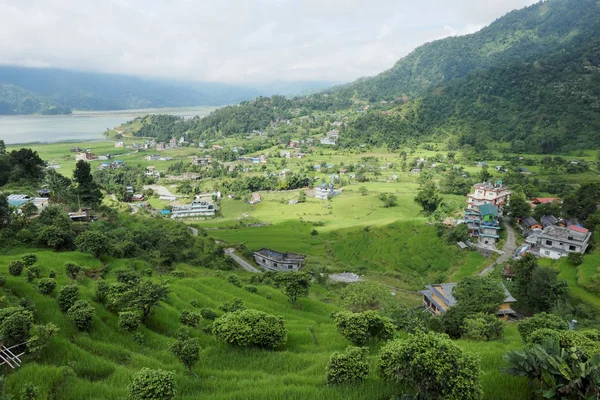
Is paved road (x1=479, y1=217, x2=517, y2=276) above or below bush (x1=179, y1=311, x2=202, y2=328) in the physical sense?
below

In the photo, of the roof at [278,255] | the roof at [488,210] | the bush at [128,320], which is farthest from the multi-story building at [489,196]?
the bush at [128,320]

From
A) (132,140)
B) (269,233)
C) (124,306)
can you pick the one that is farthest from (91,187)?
(132,140)

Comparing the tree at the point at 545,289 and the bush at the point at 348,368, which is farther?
the tree at the point at 545,289

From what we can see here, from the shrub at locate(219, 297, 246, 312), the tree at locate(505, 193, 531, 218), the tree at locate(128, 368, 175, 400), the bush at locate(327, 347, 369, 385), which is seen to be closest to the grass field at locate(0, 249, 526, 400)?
the bush at locate(327, 347, 369, 385)

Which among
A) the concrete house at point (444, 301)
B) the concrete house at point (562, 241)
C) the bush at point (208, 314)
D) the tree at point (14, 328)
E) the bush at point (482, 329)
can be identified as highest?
the tree at point (14, 328)

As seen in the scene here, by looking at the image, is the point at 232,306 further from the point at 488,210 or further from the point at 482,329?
the point at 488,210

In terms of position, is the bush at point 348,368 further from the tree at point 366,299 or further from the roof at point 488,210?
the roof at point 488,210

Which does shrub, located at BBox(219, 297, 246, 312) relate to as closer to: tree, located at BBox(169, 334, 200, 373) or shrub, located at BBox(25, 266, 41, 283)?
tree, located at BBox(169, 334, 200, 373)
